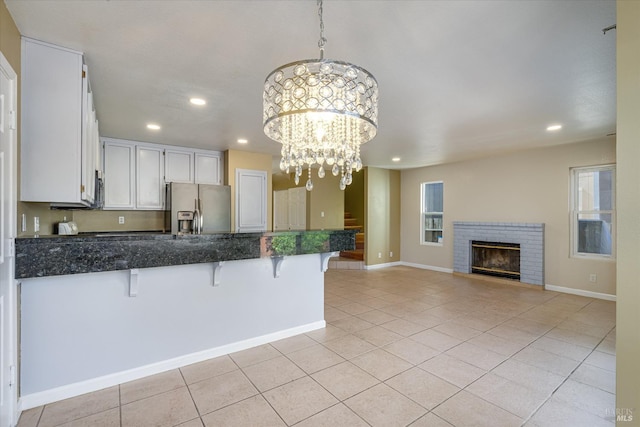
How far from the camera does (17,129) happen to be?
1.96 metres

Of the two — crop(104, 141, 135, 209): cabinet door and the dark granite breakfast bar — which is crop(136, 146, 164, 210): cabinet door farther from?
the dark granite breakfast bar

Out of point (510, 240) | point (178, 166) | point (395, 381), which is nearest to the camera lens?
point (395, 381)

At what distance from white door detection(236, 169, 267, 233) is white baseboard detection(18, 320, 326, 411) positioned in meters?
2.68

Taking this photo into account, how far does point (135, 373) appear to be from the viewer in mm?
2439

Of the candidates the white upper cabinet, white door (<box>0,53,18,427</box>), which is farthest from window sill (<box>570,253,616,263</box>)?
white door (<box>0,53,18,427</box>)

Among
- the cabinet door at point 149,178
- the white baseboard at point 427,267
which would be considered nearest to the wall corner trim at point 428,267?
the white baseboard at point 427,267

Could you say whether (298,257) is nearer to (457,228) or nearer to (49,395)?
(49,395)

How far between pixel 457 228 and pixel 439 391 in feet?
16.0

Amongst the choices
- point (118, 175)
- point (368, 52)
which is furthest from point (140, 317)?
point (118, 175)

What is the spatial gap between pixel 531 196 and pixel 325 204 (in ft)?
15.0

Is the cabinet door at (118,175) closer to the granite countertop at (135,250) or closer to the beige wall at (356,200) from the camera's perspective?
the granite countertop at (135,250)

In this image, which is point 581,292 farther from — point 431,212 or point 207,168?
point 207,168

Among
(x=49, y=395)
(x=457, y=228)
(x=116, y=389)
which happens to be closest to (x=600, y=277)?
(x=457, y=228)

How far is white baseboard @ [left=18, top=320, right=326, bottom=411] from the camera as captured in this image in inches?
83.4
